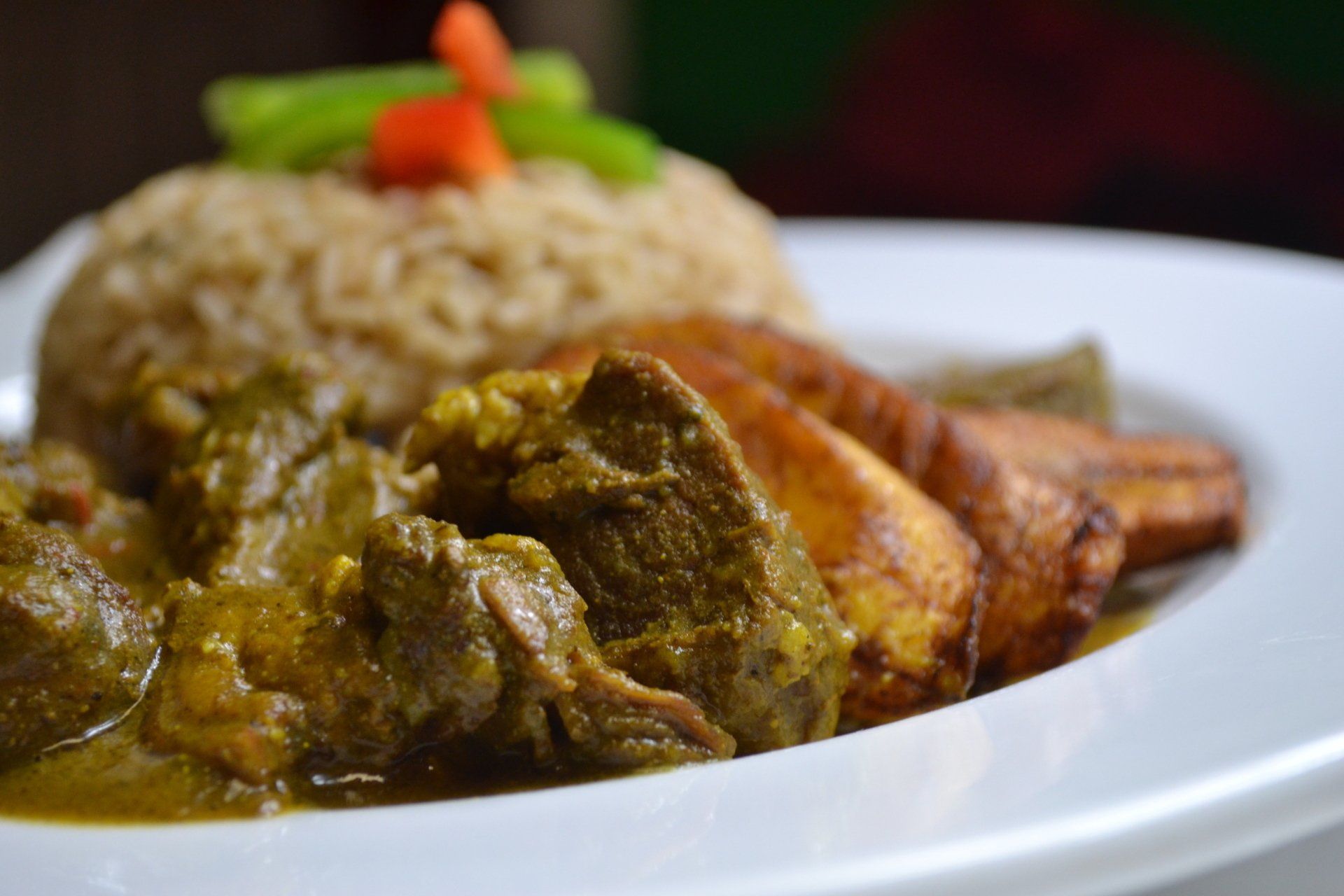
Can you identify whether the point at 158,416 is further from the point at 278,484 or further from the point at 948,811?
the point at 948,811

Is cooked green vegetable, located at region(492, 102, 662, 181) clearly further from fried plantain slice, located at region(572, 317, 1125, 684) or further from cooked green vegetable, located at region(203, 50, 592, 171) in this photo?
fried plantain slice, located at region(572, 317, 1125, 684)

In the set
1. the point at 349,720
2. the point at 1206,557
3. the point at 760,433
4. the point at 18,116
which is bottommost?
the point at 18,116

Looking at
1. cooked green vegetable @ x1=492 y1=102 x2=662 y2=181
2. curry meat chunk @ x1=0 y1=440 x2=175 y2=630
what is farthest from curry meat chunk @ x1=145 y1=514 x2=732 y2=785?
cooked green vegetable @ x1=492 y1=102 x2=662 y2=181

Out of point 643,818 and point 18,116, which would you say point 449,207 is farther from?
point 18,116

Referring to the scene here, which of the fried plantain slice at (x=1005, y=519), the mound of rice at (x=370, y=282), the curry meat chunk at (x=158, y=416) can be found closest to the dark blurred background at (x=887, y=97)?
the mound of rice at (x=370, y=282)

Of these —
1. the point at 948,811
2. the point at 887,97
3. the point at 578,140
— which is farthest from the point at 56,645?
the point at 887,97

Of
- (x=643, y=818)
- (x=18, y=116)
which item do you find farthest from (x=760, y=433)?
(x=18, y=116)
